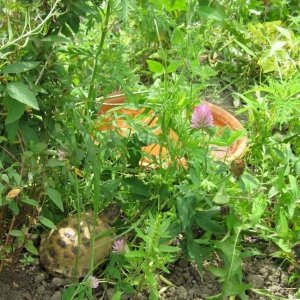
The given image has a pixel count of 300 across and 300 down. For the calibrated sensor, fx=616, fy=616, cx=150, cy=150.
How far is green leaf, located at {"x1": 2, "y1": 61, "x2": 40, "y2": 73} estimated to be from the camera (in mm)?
1318

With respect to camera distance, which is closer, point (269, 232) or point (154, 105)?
point (154, 105)

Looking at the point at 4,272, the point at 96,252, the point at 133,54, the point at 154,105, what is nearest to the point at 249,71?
the point at 133,54

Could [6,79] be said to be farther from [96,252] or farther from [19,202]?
[96,252]

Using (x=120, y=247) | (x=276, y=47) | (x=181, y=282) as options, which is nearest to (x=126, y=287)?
(x=120, y=247)

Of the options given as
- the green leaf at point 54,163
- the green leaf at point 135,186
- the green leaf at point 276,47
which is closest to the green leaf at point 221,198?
the green leaf at point 135,186

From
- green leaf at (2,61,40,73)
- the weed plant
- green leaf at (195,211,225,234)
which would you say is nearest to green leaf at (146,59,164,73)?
the weed plant

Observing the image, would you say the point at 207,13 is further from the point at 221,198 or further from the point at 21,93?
the point at 21,93

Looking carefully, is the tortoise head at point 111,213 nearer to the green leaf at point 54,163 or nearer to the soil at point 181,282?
the soil at point 181,282

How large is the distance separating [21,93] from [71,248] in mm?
619

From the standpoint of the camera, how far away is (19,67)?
1.33 m

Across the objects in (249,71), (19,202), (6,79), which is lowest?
(249,71)

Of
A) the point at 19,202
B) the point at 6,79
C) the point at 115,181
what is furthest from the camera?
the point at 115,181

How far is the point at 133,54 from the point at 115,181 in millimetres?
1136

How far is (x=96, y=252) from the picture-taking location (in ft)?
5.86
